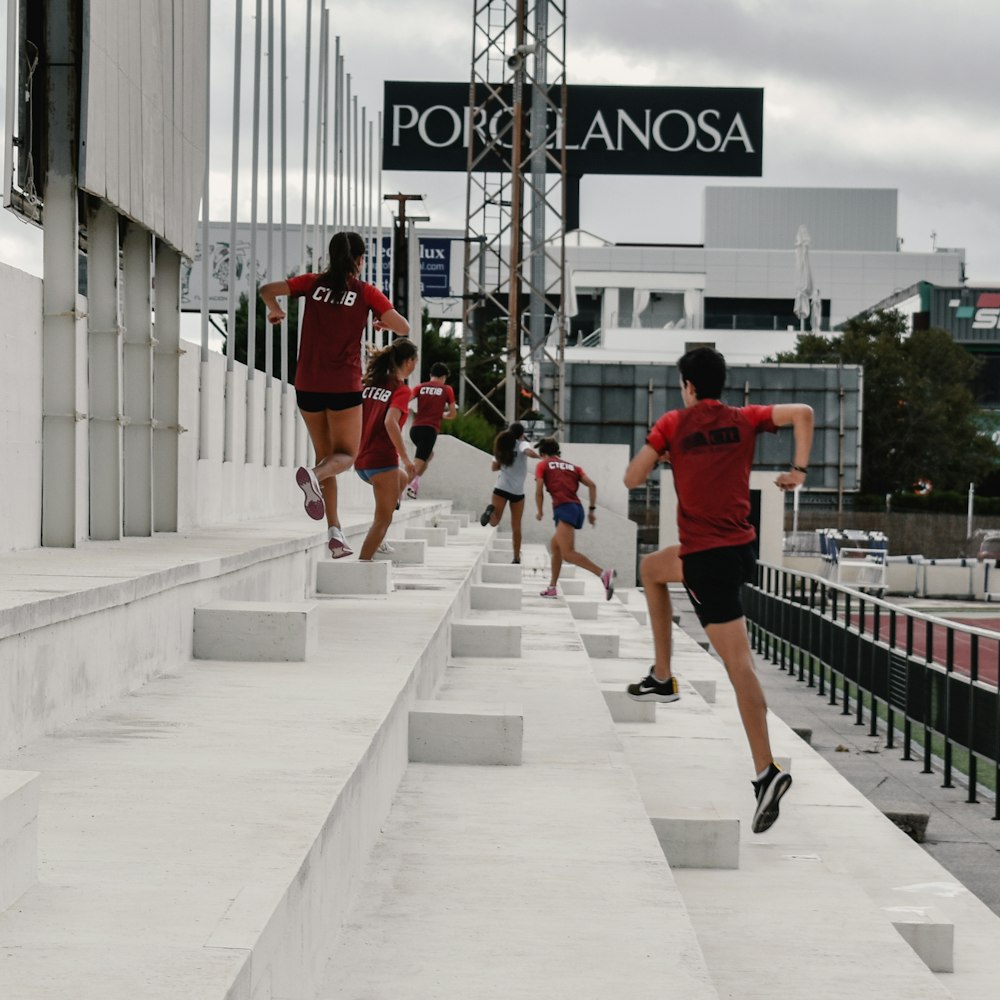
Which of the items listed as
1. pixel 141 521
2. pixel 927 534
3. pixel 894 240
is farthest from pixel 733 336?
pixel 141 521

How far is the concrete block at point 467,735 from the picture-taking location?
206 inches

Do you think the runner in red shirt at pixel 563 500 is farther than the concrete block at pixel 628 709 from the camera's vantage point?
Yes

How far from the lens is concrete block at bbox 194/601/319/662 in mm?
5719

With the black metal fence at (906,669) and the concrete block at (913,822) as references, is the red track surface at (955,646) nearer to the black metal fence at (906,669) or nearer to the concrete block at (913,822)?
the black metal fence at (906,669)

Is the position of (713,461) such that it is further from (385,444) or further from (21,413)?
(385,444)

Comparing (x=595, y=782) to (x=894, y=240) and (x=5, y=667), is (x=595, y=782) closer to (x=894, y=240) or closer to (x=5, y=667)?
(x=5, y=667)

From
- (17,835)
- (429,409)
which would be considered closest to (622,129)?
(429,409)

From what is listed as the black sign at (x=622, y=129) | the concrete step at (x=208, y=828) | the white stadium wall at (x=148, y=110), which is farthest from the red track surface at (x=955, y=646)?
the black sign at (x=622, y=129)

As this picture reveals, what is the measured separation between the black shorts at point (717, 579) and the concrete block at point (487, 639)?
2574mm

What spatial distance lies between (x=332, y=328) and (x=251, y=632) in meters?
2.40

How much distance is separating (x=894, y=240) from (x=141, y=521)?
11457 cm

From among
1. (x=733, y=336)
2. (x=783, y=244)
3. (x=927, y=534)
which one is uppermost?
(x=783, y=244)

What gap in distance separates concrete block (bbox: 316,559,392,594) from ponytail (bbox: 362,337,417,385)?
1.24 m

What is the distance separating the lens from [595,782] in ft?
16.4
